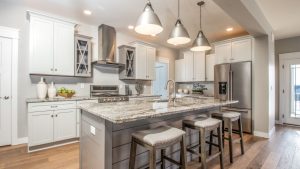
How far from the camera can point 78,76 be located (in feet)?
12.1

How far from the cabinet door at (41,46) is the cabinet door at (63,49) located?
0.09m

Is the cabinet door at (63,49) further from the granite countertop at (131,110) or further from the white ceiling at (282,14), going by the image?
the white ceiling at (282,14)

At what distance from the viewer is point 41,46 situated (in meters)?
3.14

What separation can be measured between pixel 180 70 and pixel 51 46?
4.29 m

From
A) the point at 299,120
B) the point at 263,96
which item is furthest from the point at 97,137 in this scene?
the point at 299,120

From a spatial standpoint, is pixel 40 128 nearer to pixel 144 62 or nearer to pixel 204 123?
pixel 204 123

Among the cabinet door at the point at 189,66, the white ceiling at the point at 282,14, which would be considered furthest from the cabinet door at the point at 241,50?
the cabinet door at the point at 189,66

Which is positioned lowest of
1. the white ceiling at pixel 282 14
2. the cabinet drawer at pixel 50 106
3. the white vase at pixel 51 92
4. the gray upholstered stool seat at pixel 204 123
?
the gray upholstered stool seat at pixel 204 123

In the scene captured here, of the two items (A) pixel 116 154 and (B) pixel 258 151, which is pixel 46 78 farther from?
(B) pixel 258 151

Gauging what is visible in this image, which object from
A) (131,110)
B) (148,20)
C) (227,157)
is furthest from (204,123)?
(148,20)

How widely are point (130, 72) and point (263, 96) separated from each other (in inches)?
134

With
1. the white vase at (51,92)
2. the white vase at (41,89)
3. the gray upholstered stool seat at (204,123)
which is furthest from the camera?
the white vase at (51,92)

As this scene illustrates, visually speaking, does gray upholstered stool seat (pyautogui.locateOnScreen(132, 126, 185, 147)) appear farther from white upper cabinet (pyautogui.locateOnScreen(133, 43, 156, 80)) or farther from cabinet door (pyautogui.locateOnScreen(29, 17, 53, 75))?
white upper cabinet (pyautogui.locateOnScreen(133, 43, 156, 80))

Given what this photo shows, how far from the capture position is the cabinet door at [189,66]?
5629mm
